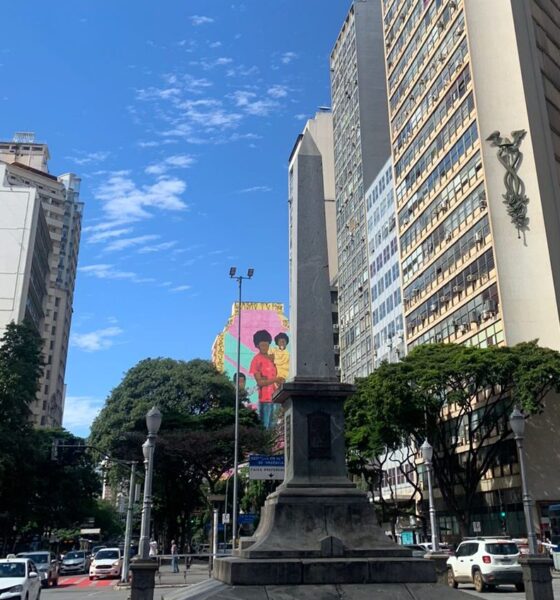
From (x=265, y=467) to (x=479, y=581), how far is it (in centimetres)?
951

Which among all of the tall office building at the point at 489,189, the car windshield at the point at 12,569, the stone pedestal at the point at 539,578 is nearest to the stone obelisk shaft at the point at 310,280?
the stone pedestal at the point at 539,578

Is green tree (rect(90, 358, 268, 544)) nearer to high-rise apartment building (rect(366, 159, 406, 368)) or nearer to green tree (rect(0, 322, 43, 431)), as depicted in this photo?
green tree (rect(0, 322, 43, 431))

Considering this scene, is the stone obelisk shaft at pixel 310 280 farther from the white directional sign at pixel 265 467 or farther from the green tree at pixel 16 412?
the green tree at pixel 16 412

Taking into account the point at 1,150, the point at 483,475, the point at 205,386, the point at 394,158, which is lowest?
the point at 483,475

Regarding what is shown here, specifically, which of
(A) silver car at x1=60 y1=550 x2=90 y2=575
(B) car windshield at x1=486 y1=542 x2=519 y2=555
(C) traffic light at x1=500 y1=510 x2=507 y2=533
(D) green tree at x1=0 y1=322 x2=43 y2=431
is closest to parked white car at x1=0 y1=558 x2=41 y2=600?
→ (B) car windshield at x1=486 y1=542 x2=519 y2=555

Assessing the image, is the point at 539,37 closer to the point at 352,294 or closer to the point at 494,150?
the point at 494,150

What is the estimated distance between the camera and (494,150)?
3869 centimetres

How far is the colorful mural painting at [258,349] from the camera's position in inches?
4213

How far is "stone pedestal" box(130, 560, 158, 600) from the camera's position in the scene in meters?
13.2

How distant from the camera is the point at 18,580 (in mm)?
15547

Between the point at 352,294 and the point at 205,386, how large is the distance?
2154 cm

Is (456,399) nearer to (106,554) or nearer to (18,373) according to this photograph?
(106,554)

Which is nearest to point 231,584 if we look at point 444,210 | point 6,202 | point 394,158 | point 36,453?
point 36,453

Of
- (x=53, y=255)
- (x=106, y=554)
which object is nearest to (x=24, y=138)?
(x=53, y=255)
